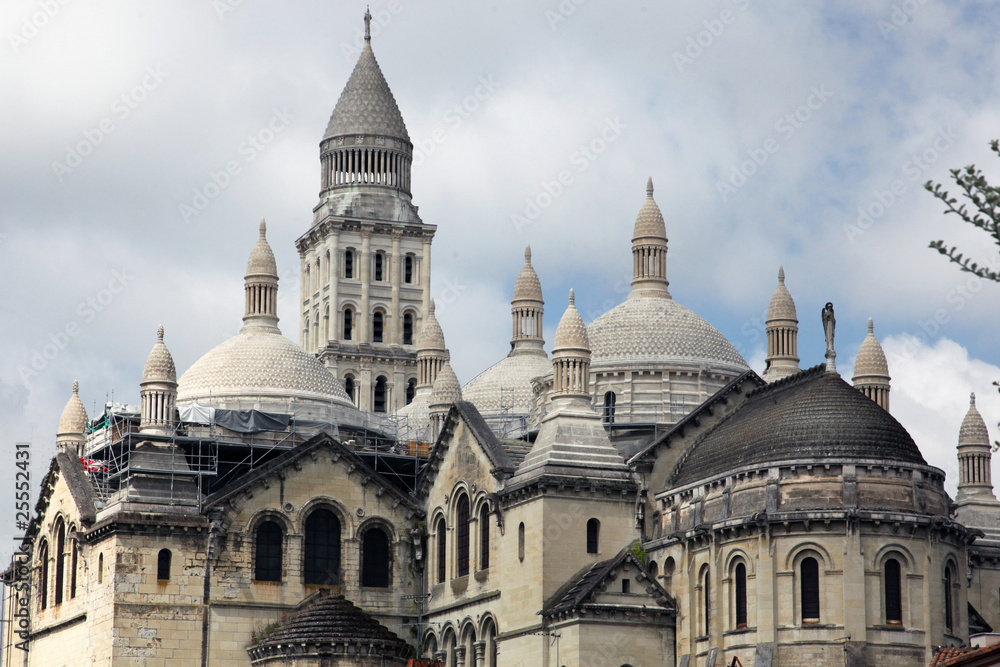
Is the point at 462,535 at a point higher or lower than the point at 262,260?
lower

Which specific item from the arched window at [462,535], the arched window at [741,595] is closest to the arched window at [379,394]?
the arched window at [462,535]

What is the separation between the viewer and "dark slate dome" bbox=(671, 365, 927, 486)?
61125 mm

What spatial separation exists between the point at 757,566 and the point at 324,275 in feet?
194

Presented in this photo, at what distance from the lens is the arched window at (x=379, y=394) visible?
4429 inches

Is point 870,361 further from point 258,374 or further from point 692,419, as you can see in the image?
point 258,374

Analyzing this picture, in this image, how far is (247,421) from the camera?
3300 inches

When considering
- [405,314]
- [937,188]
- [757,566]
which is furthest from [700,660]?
[405,314]

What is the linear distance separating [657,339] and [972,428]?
14349 mm

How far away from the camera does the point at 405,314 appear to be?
116 metres

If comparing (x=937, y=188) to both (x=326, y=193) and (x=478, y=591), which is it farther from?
(x=326, y=193)

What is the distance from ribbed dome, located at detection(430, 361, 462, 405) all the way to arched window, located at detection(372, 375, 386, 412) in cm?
2757

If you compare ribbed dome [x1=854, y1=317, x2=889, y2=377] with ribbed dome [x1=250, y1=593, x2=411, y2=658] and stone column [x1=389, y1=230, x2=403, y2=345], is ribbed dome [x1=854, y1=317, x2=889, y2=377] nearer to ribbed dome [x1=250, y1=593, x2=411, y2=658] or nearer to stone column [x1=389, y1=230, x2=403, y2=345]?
ribbed dome [x1=250, y1=593, x2=411, y2=658]

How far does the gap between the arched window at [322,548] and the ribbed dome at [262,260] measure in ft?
70.5

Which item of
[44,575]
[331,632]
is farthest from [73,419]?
[331,632]
